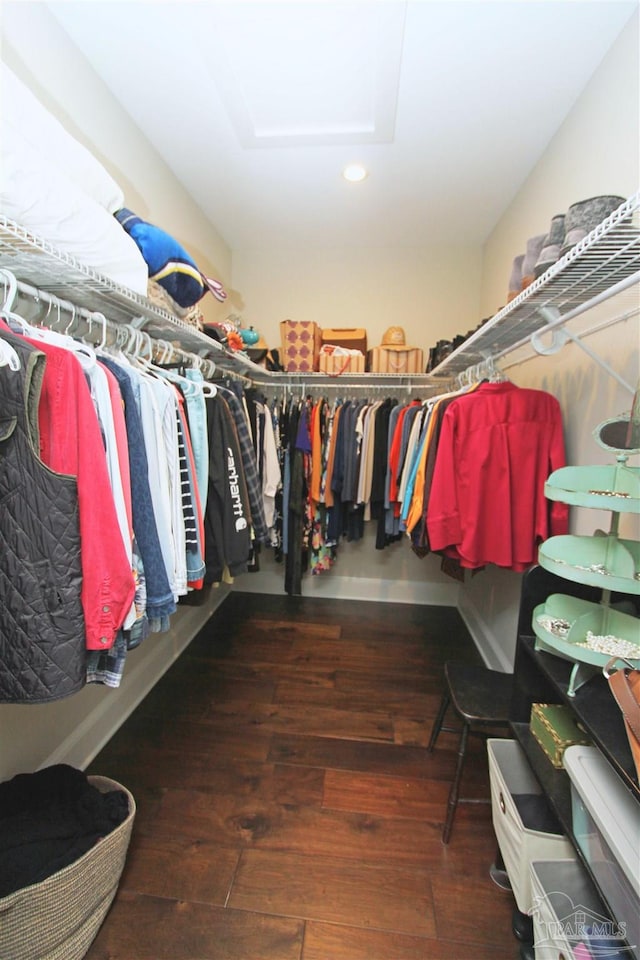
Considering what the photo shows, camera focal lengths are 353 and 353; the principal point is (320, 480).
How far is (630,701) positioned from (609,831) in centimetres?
23

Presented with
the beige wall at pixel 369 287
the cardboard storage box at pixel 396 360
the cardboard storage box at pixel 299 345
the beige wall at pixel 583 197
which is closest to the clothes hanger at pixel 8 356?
the beige wall at pixel 583 197

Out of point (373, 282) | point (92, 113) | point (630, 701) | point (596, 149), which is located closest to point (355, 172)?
point (373, 282)

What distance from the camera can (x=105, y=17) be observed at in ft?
4.05

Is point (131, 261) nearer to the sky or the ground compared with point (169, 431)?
nearer to the sky

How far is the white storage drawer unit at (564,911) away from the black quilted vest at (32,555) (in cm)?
115

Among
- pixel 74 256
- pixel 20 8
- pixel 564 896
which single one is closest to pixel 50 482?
pixel 74 256

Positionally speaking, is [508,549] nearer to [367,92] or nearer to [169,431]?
[169,431]

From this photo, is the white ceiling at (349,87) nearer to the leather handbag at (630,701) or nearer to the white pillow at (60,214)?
the white pillow at (60,214)

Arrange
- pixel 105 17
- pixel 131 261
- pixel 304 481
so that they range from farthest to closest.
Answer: pixel 304 481
pixel 105 17
pixel 131 261

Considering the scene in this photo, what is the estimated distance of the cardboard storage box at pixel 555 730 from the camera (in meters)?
0.91

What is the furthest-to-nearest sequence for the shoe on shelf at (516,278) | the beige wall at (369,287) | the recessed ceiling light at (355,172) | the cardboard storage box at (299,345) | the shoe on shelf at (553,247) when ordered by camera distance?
the beige wall at (369,287) < the cardboard storage box at (299,345) < the recessed ceiling light at (355,172) < the shoe on shelf at (516,278) < the shoe on shelf at (553,247)

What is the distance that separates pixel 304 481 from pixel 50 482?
5.86ft

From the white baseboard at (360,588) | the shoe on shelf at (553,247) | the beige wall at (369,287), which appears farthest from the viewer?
the white baseboard at (360,588)

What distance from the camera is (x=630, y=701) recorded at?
25.0 inches
